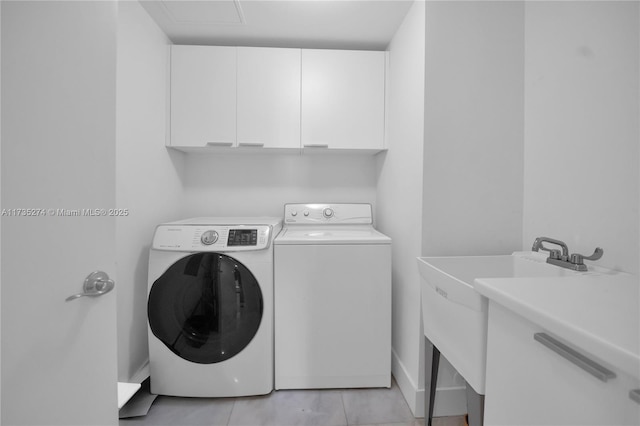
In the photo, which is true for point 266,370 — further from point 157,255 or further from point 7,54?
point 7,54

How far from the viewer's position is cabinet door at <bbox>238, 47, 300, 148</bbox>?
6.13ft

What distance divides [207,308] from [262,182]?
3.51 ft

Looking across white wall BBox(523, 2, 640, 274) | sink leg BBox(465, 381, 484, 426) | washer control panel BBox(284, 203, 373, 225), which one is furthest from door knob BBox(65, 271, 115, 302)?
white wall BBox(523, 2, 640, 274)

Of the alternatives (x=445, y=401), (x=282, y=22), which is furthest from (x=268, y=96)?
(x=445, y=401)

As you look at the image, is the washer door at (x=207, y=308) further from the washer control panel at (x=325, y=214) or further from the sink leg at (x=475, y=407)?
the sink leg at (x=475, y=407)

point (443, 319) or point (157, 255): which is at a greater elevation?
point (157, 255)

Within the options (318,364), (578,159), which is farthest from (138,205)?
(578,159)

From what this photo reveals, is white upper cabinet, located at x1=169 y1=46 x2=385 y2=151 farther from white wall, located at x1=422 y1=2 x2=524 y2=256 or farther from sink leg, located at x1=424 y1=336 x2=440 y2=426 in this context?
sink leg, located at x1=424 y1=336 x2=440 y2=426

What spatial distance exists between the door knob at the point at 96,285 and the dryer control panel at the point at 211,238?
0.82 metres

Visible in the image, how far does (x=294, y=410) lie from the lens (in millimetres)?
1449

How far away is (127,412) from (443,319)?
168 cm

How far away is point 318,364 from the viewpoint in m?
1.56

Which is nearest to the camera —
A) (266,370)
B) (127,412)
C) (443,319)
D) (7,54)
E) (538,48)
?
(7,54)

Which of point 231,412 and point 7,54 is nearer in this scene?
point 7,54
